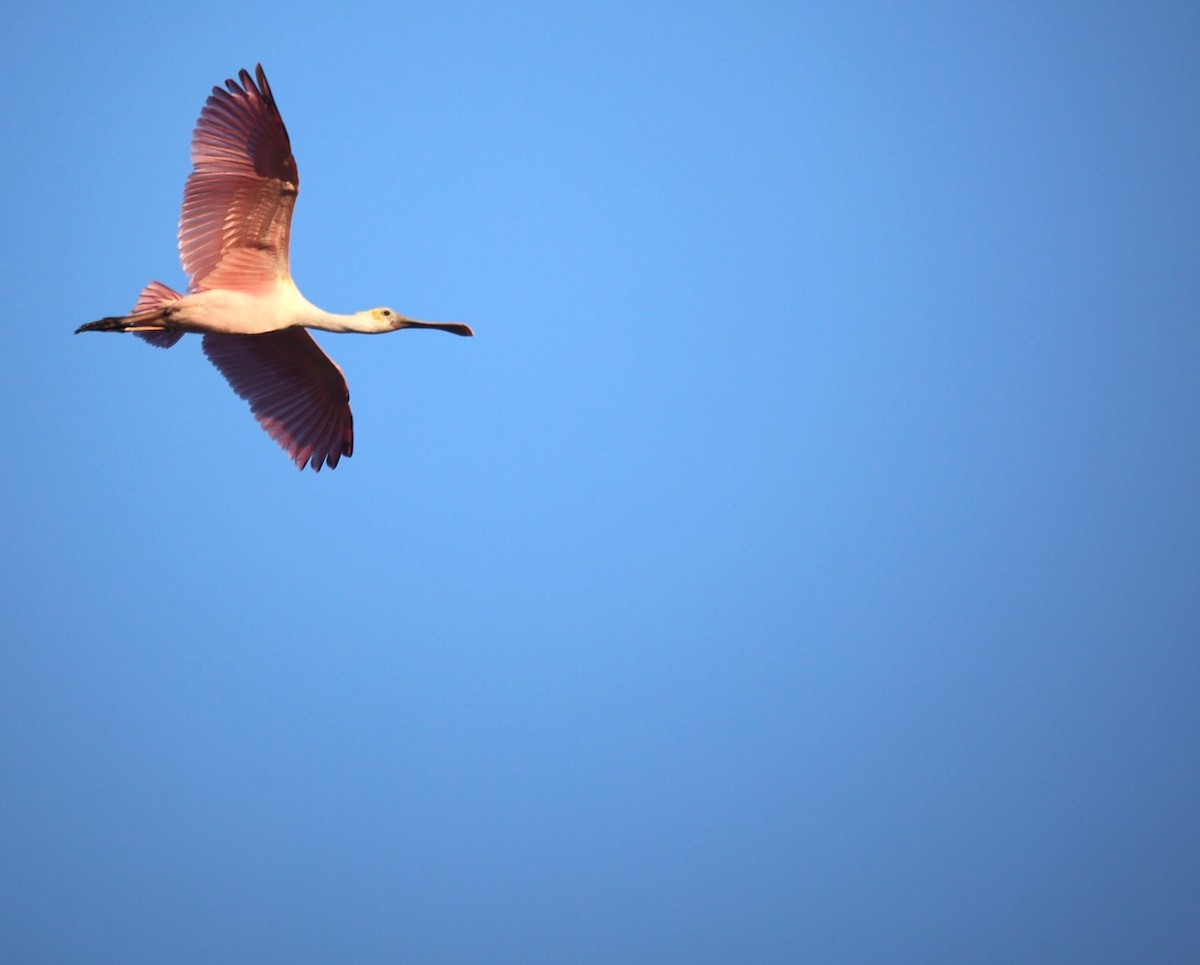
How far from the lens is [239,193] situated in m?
10.9

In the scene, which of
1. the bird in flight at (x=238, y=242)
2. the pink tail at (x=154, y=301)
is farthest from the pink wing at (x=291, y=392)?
the pink tail at (x=154, y=301)

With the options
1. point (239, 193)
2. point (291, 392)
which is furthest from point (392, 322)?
point (239, 193)

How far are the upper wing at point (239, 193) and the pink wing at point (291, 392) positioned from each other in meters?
1.14

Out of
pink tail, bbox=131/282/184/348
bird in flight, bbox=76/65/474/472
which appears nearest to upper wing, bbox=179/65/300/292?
bird in flight, bbox=76/65/474/472

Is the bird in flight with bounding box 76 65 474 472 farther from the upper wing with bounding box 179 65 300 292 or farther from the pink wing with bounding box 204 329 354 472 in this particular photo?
the pink wing with bounding box 204 329 354 472

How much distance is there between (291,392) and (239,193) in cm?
196

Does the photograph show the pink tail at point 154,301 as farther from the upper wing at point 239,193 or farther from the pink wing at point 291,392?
the pink wing at point 291,392

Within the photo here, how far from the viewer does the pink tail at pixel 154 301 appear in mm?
10672

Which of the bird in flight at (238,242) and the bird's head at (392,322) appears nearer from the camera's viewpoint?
the bird in flight at (238,242)

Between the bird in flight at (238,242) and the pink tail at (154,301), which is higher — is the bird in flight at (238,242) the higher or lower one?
the higher one

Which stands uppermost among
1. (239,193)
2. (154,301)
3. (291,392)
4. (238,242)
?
(239,193)

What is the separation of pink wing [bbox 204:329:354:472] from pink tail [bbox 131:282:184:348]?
41.1 inches

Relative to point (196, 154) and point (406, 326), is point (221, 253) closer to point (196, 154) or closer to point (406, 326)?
point (196, 154)

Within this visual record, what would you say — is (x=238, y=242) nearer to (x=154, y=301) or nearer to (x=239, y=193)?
(x=239, y=193)
